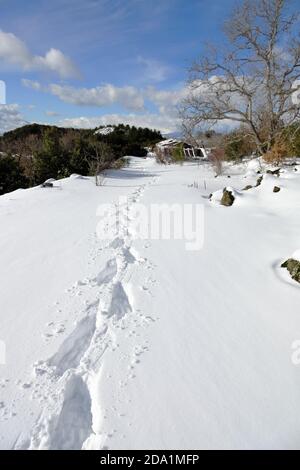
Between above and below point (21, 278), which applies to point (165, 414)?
below

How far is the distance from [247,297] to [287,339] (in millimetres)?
620

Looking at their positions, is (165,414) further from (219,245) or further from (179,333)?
(219,245)

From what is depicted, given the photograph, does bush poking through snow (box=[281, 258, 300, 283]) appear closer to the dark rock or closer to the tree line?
the dark rock

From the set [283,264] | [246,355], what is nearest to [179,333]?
[246,355]

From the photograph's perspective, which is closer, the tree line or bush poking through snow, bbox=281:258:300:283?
bush poking through snow, bbox=281:258:300:283

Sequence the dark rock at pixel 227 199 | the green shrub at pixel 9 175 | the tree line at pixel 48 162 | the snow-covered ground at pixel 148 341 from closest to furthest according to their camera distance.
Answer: the snow-covered ground at pixel 148 341 < the dark rock at pixel 227 199 < the green shrub at pixel 9 175 < the tree line at pixel 48 162

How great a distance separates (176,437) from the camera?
60.9 inches

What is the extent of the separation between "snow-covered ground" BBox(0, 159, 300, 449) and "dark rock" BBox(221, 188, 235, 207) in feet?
5.63

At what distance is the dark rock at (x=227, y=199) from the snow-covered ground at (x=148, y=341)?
1717 millimetres

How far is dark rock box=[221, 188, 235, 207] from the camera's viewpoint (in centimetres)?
623

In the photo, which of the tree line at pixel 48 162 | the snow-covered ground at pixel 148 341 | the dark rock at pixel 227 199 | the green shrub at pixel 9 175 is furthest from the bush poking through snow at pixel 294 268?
the green shrub at pixel 9 175

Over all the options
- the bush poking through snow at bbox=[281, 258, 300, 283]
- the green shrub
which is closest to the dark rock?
the bush poking through snow at bbox=[281, 258, 300, 283]

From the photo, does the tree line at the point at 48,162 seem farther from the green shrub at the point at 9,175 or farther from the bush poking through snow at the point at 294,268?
the bush poking through snow at the point at 294,268

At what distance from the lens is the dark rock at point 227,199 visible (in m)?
6.23
